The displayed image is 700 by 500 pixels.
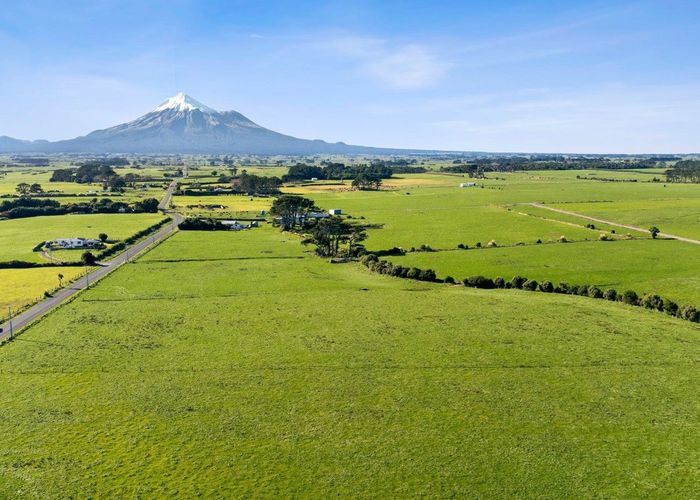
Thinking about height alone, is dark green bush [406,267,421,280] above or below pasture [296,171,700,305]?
below

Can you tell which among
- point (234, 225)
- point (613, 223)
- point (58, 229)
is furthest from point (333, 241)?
point (613, 223)

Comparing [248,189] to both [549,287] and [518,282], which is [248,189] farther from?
[549,287]

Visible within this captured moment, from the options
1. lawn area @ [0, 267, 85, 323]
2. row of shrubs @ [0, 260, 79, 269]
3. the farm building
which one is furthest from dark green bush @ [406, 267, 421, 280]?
the farm building

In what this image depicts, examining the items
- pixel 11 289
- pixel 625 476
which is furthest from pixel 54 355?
pixel 625 476

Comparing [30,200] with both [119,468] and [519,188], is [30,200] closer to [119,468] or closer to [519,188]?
[119,468]

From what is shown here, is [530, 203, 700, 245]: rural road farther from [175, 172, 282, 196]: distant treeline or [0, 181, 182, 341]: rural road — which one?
[0, 181, 182, 341]: rural road

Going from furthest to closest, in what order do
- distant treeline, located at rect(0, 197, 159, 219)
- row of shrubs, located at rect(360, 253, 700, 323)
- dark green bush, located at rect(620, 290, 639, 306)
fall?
distant treeline, located at rect(0, 197, 159, 219) < dark green bush, located at rect(620, 290, 639, 306) < row of shrubs, located at rect(360, 253, 700, 323)
